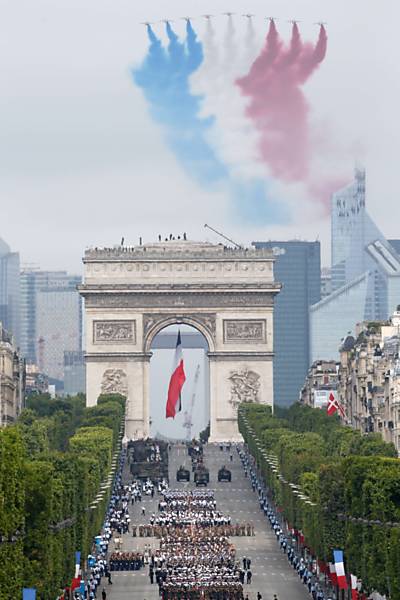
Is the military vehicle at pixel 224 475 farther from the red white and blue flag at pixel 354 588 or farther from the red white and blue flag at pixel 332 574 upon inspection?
the red white and blue flag at pixel 354 588

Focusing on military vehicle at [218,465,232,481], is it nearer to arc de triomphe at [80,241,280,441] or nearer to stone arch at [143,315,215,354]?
arc de triomphe at [80,241,280,441]

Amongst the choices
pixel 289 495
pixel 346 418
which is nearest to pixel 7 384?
pixel 346 418

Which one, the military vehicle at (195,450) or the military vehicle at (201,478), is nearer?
the military vehicle at (201,478)

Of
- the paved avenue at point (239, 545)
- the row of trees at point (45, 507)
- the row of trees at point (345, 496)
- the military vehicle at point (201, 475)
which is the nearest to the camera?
the row of trees at point (45, 507)

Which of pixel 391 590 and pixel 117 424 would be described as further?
pixel 117 424

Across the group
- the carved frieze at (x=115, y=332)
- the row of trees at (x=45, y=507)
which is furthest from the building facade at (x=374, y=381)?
the row of trees at (x=45, y=507)

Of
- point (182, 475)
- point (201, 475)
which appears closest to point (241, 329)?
point (182, 475)

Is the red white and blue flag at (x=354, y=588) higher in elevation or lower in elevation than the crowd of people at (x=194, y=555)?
lower

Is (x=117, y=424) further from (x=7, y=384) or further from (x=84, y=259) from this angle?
(x=84, y=259)
